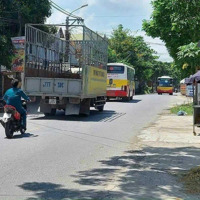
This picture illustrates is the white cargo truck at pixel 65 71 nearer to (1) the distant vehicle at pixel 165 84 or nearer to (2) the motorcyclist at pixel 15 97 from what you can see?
(2) the motorcyclist at pixel 15 97

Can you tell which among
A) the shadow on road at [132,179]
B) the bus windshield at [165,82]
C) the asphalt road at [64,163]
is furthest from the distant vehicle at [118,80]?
the bus windshield at [165,82]

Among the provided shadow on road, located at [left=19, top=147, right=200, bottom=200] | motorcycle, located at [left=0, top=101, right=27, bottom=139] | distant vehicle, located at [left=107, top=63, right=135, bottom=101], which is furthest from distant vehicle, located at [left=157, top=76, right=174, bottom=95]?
shadow on road, located at [left=19, top=147, right=200, bottom=200]

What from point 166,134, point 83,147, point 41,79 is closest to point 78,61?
point 41,79

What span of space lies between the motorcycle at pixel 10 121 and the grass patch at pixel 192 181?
571cm

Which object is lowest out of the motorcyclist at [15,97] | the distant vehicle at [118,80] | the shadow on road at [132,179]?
the shadow on road at [132,179]

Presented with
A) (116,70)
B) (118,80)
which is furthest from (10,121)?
(116,70)

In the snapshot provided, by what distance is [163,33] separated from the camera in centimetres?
2230

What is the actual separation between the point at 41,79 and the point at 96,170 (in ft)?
34.0

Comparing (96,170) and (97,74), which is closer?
(96,170)

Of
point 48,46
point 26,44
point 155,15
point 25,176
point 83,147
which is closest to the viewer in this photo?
point 25,176

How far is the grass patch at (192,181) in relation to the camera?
5.83 meters

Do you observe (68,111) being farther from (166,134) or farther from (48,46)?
(166,134)

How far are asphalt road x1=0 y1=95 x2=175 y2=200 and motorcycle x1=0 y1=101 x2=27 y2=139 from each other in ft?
0.78

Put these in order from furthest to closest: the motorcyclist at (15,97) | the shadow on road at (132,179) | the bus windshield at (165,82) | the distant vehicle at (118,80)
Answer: the bus windshield at (165,82), the distant vehicle at (118,80), the motorcyclist at (15,97), the shadow on road at (132,179)
